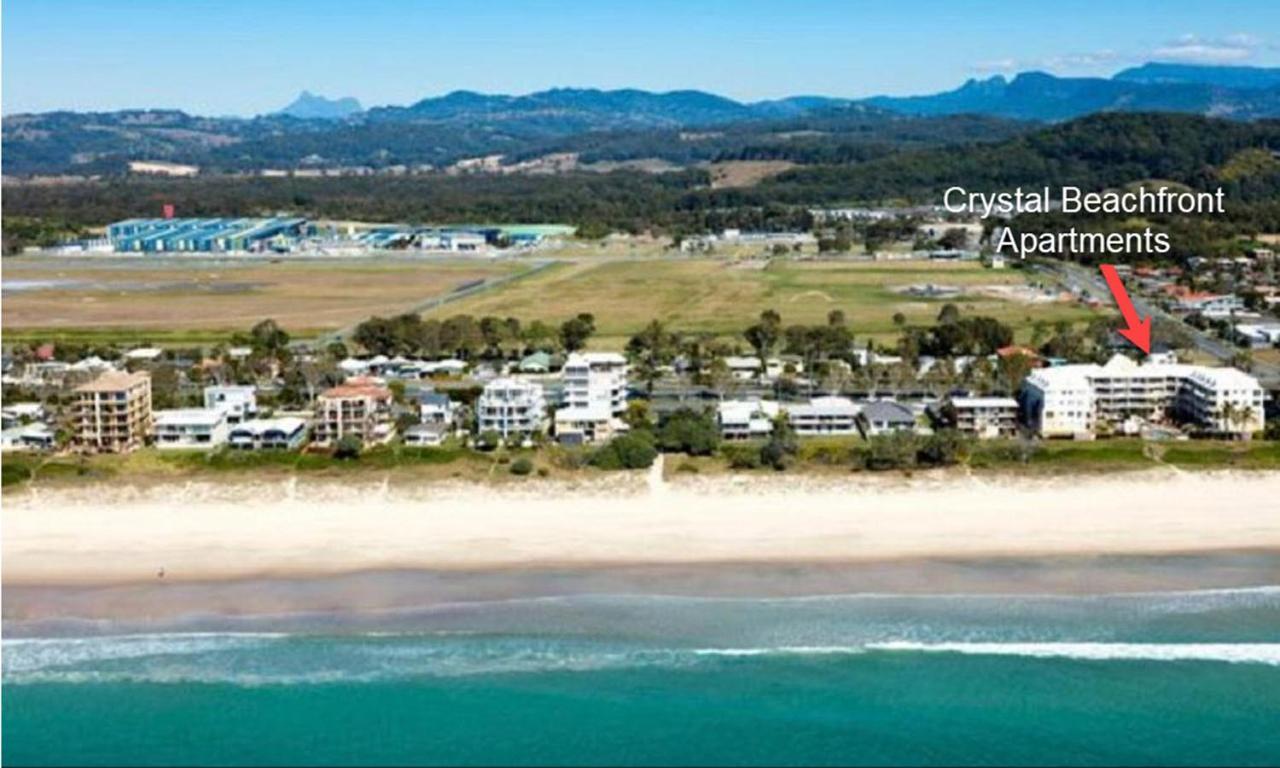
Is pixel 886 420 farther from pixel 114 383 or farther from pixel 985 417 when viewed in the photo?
pixel 114 383

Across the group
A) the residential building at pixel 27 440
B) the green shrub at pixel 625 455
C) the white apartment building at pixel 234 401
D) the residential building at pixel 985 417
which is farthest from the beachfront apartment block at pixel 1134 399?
the residential building at pixel 27 440

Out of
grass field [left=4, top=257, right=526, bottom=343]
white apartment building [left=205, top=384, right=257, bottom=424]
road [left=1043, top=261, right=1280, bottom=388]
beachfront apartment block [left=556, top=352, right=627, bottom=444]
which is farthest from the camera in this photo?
grass field [left=4, top=257, right=526, bottom=343]

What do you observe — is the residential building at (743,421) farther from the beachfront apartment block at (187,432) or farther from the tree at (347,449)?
the beachfront apartment block at (187,432)

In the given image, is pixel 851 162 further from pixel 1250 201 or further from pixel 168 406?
pixel 168 406

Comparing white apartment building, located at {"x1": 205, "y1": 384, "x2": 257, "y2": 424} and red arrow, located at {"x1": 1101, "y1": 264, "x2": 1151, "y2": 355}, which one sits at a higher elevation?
red arrow, located at {"x1": 1101, "y1": 264, "x2": 1151, "y2": 355}

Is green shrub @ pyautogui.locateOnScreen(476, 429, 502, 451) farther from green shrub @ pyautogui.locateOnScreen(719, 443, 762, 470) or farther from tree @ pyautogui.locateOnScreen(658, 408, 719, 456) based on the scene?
green shrub @ pyautogui.locateOnScreen(719, 443, 762, 470)

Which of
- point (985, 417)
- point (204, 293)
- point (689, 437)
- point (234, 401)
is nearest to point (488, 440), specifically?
point (689, 437)

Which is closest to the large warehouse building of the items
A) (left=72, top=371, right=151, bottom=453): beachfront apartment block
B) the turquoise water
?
(left=72, top=371, right=151, bottom=453): beachfront apartment block

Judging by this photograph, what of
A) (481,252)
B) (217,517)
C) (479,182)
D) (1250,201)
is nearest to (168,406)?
(217,517)
